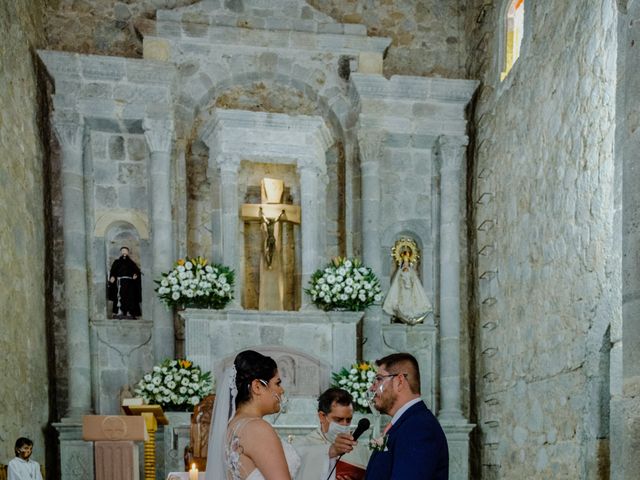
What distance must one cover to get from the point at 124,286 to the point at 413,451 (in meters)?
7.34

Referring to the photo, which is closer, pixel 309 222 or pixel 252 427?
pixel 252 427

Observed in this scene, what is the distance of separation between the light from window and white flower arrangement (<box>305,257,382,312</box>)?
3233 mm

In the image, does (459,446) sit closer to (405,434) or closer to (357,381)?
(357,381)

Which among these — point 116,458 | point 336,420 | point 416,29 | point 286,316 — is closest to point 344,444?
point 336,420

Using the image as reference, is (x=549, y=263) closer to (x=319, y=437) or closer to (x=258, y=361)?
(x=319, y=437)

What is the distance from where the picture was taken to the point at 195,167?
11148mm

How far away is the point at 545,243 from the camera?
8.58m

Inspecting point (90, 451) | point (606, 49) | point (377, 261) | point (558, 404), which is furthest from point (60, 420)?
point (606, 49)

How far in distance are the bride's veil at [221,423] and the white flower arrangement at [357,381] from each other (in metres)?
5.54

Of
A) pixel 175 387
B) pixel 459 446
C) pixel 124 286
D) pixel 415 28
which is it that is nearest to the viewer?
pixel 175 387

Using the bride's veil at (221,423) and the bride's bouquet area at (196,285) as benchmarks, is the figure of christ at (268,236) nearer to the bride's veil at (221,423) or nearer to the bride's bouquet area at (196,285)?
the bride's bouquet area at (196,285)

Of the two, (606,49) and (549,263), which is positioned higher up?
(606,49)

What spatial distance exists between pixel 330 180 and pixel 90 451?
16.3ft

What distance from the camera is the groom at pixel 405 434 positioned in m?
3.75
